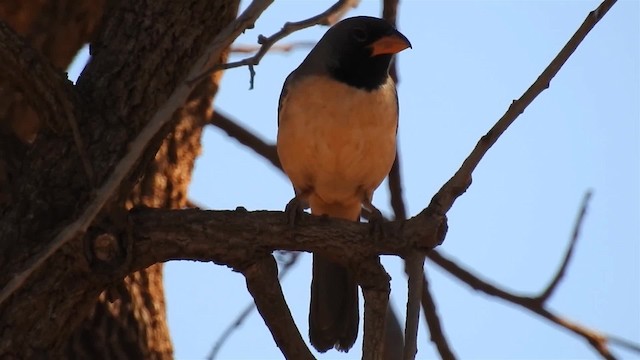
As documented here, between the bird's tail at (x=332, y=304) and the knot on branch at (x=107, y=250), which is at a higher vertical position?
the bird's tail at (x=332, y=304)

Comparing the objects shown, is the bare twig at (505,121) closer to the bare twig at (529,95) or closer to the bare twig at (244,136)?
the bare twig at (529,95)

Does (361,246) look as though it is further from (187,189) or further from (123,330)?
(187,189)

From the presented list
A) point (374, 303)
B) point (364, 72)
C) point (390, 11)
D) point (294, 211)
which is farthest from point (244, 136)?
point (374, 303)

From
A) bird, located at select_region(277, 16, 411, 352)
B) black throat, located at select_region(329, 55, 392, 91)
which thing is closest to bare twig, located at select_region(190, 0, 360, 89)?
bird, located at select_region(277, 16, 411, 352)

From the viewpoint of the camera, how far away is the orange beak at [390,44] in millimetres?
5363

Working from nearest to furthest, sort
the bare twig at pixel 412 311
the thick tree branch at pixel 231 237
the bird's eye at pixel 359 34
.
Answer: the bare twig at pixel 412 311, the thick tree branch at pixel 231 237, the bird's eye at pixel 359 34

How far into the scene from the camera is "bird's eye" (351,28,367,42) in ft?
18.4

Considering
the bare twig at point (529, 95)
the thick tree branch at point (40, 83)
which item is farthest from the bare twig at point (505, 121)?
the thick tree branch at point (40, 83)

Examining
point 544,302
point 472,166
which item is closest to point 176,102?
point 472,166

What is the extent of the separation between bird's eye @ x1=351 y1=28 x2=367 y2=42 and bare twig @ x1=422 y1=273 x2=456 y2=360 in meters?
1.14

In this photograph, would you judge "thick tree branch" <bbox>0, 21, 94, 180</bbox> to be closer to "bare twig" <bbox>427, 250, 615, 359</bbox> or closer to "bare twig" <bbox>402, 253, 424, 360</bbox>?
"bare twig" <bbox>402, 253, 424, 360</bbox>

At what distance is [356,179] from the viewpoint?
537 centimetres

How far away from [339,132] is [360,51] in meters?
0.60

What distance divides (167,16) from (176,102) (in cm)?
166
